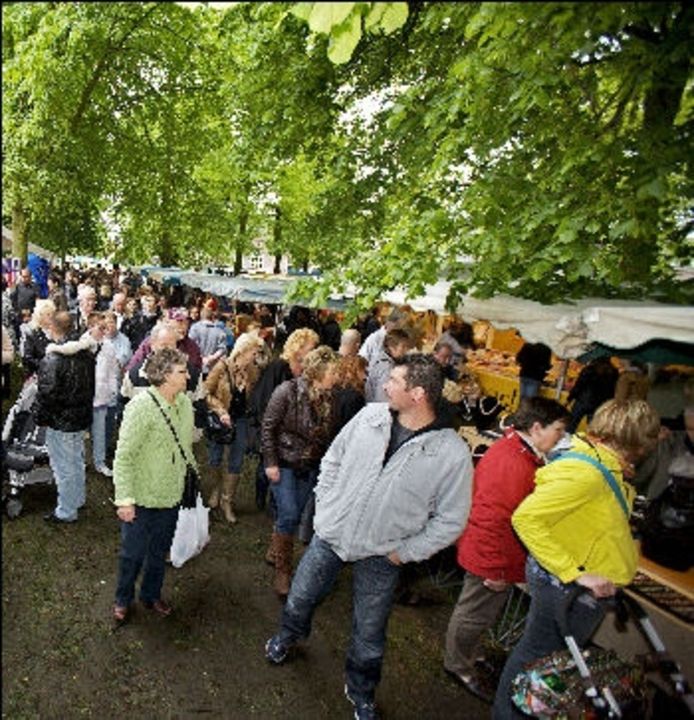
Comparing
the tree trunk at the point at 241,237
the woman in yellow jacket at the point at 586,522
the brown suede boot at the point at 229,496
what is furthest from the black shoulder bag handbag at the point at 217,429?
the tree trunk at the point at 241,237

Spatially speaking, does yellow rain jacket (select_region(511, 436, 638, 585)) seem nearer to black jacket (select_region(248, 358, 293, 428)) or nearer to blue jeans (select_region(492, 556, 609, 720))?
blue jeans (select_region(492, 556, 609, 720))

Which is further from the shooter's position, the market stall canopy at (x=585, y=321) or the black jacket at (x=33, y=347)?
the black jacket at (x=33, y=347)

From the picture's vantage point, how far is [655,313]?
15.5 ft

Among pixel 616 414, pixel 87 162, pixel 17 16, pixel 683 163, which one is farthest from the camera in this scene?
pixel 87 162

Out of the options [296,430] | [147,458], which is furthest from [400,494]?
[147,458]

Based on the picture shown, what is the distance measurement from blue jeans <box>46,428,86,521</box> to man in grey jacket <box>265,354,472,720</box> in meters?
3.18

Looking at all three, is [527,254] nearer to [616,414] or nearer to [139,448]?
[616,414]

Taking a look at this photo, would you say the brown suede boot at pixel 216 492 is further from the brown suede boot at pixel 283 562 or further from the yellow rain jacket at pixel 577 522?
the yellow rain jacket at pixel 577 522

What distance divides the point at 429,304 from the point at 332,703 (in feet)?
13.8

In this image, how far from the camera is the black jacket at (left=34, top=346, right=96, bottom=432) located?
5.67 metres

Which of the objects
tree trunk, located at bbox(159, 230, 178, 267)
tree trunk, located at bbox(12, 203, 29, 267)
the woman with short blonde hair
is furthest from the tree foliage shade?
tree trunk, located at bbox(159, 230, 178, 267)

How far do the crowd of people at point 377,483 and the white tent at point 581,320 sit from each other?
103 centimetres

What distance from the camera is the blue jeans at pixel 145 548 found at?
440cm

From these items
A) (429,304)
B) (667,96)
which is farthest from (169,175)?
(667,96)
